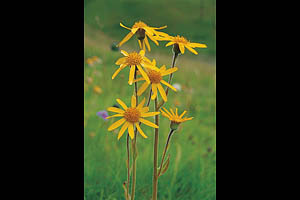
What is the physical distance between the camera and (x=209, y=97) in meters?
2.24

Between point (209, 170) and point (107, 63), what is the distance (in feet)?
3.55

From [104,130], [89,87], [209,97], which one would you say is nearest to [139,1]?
[89,87]

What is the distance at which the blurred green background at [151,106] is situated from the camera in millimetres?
1133

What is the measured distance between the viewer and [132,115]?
2.16ft

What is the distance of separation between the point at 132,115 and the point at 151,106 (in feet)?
2.40

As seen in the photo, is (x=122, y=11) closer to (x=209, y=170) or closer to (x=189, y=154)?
(x=189, y=154)

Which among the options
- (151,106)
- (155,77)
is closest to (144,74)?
(155,77)

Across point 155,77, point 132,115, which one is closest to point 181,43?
point 155,77

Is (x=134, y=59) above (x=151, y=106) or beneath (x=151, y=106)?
above

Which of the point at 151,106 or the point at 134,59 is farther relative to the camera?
the point at 151,106

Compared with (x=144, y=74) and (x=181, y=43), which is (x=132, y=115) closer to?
(x=144, y=74)

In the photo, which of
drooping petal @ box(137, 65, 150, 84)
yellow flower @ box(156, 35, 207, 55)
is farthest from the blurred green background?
drooping petal @ box(137, 65, 150, 84)

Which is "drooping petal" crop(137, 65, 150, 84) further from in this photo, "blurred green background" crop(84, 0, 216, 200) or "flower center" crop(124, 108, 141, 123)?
"blurred green background" crop(84, 0, 216, 200)

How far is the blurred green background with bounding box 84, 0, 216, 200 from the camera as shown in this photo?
1.13 metres
